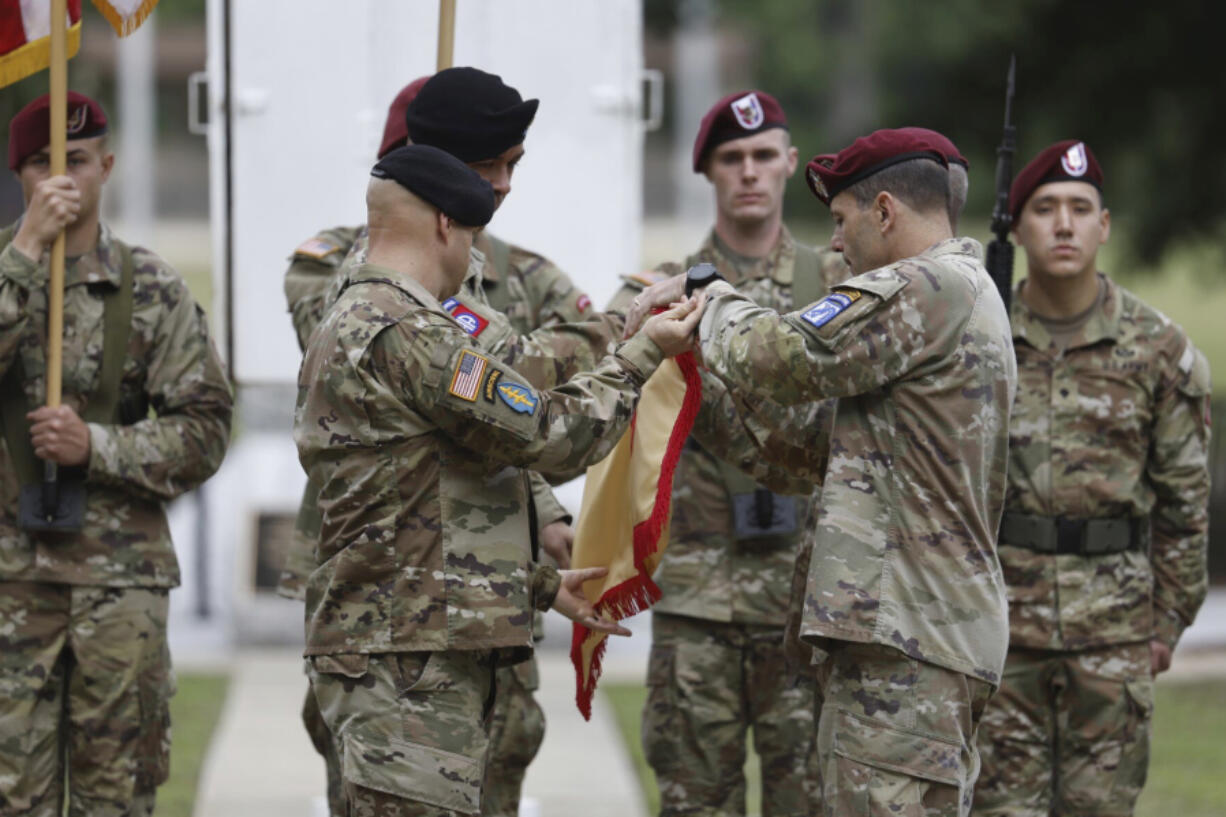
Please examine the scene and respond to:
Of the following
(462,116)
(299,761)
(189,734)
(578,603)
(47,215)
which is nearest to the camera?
(462,116)

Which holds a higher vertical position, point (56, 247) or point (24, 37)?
point (24, 37)

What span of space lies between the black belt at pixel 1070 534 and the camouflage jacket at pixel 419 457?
6.15 ft

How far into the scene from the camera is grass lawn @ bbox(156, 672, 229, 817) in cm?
784

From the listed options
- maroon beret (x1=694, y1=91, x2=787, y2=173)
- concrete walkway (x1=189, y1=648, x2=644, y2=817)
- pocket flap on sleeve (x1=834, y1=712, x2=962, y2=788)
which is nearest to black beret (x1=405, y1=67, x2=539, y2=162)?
maroon beret (x1=694, y1=91, x2=787, y2=173)

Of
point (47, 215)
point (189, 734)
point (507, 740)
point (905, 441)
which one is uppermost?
point (47, 215)

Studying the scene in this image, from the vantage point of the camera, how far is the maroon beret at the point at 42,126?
5598mm

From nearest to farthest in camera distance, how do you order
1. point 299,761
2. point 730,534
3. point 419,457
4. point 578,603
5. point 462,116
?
point 419,457 < point 462,116 < point 578,603 < point 730,534 < point 299,761

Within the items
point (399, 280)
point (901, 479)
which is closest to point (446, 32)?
point (399, 280)

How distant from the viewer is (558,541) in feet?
17.6

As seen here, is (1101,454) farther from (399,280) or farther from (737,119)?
(399,280)

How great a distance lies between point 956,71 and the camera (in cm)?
1767

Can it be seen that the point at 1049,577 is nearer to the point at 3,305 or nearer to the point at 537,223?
the point at 537,223

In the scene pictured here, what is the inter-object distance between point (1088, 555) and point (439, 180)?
2.59 metres

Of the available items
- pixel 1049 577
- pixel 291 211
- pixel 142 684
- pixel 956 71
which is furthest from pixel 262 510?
pixel 956 71
